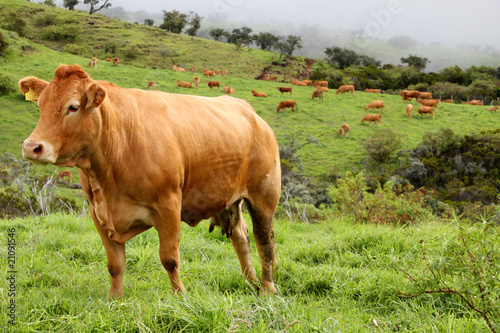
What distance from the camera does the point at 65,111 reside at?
108 inches

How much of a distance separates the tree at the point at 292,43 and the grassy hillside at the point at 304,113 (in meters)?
45.3

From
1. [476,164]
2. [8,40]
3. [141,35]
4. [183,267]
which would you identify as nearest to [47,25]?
[141,35]

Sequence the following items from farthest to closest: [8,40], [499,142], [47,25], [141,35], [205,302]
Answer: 1. [141,35]
2. [47,25]
3. [8,40]
4. [499,142]
5. [205,302]

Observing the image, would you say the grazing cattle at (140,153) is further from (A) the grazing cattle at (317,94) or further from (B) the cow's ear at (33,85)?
(A) the grazing cattle at (317,94)

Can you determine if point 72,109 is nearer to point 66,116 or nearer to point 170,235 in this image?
point 66,116

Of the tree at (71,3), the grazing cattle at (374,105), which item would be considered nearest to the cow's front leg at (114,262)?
the grazing cattle at (374,105)

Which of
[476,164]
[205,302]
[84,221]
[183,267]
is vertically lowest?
[476,164]

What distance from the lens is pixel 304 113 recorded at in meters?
35.3

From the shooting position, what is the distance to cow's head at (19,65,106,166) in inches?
104

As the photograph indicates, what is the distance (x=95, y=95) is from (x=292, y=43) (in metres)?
92.2

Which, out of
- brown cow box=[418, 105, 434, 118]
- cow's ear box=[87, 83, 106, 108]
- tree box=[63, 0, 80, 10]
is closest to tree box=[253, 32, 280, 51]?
tree box=[63, 0, 80, 10]

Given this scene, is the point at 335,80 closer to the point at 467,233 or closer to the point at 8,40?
the point at 8,40

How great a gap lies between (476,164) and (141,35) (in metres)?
62.3

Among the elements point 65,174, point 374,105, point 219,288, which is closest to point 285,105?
point 374,105
